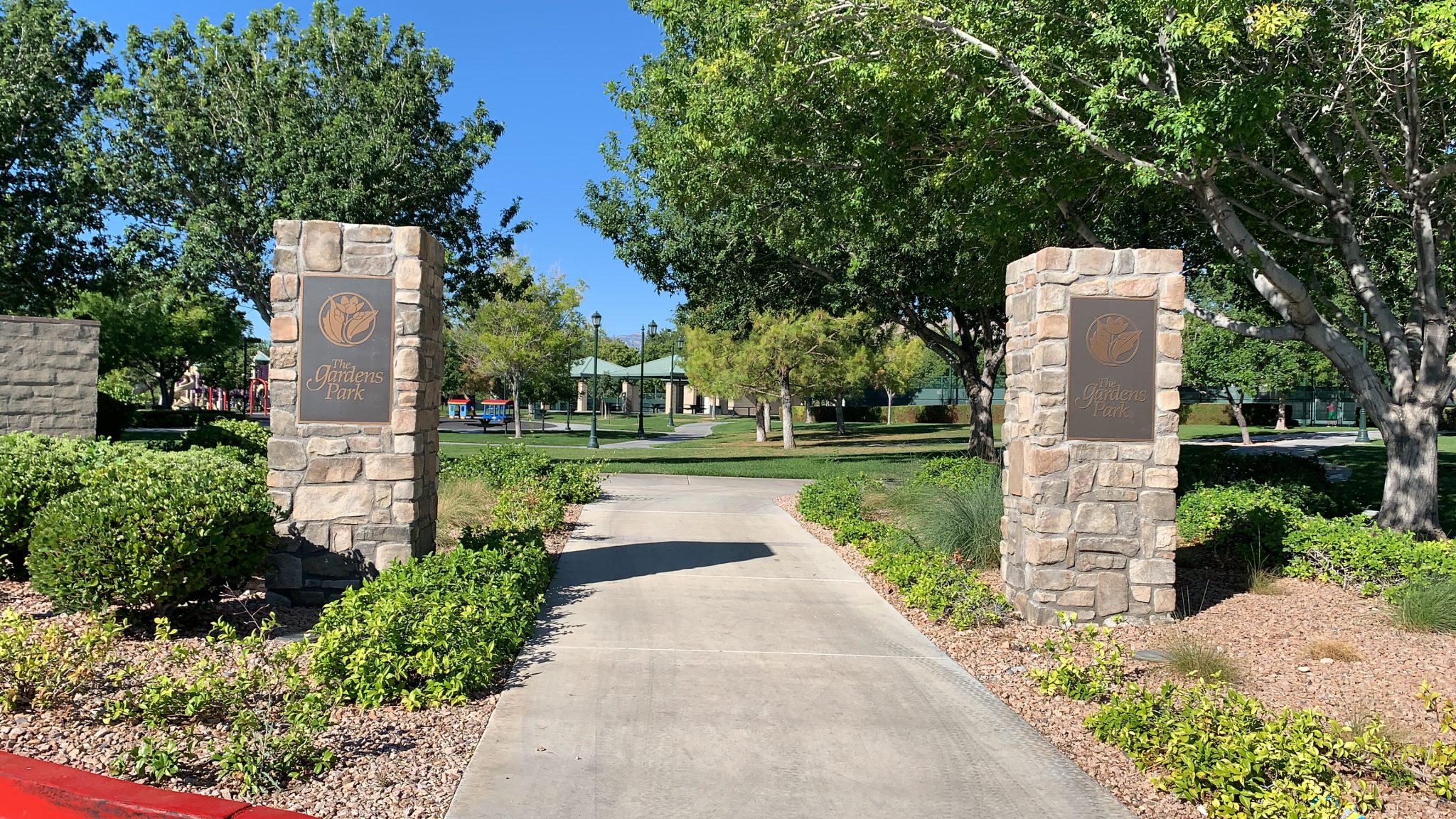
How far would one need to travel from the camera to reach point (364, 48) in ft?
54.1

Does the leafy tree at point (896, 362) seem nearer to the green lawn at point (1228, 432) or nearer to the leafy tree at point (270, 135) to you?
the green lawn at point (1228, 432)

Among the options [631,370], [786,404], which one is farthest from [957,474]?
[631,370]

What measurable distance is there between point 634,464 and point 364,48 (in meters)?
10.1

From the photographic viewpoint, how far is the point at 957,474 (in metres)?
12.1

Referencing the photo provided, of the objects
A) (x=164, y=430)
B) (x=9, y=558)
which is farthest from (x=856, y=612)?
(x=164, y=430)

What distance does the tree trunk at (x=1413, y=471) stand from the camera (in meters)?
9.50

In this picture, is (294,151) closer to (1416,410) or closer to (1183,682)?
(1183,682)

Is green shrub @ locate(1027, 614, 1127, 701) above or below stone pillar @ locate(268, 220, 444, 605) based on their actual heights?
below

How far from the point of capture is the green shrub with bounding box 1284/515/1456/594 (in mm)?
7512

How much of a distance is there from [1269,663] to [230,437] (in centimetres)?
1363

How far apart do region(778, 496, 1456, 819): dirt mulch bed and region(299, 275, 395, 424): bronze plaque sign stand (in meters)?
4.46

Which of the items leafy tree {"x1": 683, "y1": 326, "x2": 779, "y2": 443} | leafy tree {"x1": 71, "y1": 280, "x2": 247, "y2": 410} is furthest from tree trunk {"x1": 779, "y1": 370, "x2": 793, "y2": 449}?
leafy tree {"x1": 71, "y1": 280, "x2": 247, "y2": 410}

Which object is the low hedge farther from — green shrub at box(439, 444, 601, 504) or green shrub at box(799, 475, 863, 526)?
green shrub at box(439, 444, 601, 504)

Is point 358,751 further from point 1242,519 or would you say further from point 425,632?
point 1242,519
